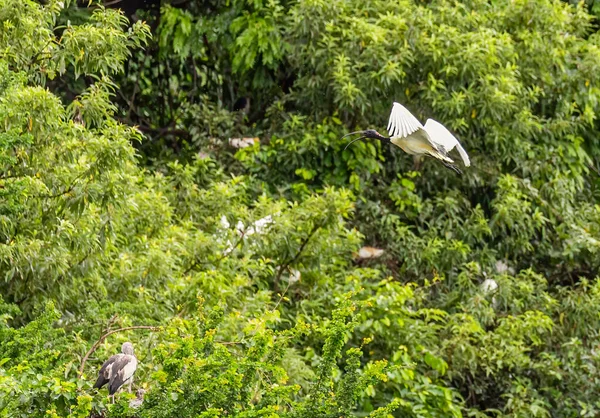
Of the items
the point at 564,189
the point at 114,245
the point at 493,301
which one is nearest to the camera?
the point at 114,245

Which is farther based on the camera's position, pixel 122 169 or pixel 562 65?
pixel 562 65

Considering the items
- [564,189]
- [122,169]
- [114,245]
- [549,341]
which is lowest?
[549,341]

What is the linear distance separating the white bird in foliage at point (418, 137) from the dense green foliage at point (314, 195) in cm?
92

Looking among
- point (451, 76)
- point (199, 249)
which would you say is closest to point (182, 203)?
point (199, 249)

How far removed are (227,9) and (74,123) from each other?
13.4ft

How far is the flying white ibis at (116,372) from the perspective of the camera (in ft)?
17.2

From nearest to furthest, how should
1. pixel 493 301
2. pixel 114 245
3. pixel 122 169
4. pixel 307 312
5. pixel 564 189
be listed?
pixel 122 169 < pixel 114 245 < pixel 307 312 < pixel 493 301 < pixel 564 189

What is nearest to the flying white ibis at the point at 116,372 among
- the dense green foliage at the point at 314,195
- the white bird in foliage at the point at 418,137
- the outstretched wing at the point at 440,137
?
the dense green foliage at the point at 314,195

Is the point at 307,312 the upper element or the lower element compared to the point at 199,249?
lower

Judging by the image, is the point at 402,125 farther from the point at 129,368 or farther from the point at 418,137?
the point at 129,368

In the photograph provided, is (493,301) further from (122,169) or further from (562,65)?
(122,169)

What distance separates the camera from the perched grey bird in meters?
5.19

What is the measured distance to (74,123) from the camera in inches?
249

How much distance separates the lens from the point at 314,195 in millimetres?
8570
